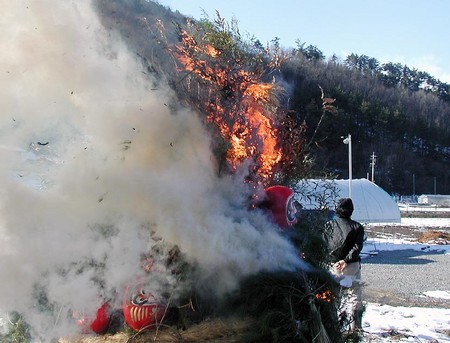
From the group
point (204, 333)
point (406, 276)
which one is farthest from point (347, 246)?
point (406, 276)

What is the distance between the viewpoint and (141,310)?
3512mm

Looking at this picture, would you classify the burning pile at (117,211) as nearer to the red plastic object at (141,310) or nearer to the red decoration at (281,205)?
the red plastic object at (141,310)

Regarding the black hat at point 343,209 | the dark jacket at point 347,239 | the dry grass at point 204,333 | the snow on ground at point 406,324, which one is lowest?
the snow on ground at point 406,324

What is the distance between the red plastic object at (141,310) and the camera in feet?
11.5

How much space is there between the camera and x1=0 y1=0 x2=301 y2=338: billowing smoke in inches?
125

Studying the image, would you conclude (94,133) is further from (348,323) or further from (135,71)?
(348,323)

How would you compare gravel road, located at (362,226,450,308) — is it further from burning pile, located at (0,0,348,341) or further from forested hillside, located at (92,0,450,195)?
forested hillside, located at (92,0,450,195)

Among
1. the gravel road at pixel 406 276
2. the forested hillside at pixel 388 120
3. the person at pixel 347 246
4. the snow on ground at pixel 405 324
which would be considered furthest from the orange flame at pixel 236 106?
the forested hillside at pixel 388 120

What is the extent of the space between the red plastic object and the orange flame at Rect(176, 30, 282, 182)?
120 centimetres

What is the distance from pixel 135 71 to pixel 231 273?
1.63 meters

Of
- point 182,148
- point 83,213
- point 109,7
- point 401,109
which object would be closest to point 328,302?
point 182,148

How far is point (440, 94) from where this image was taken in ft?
427

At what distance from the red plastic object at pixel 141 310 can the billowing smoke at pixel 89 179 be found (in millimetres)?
98

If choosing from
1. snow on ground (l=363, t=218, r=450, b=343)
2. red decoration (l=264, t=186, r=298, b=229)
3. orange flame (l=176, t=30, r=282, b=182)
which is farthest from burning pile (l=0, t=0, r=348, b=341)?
snow on ground (l=363, t=218, r=450, b=343)
